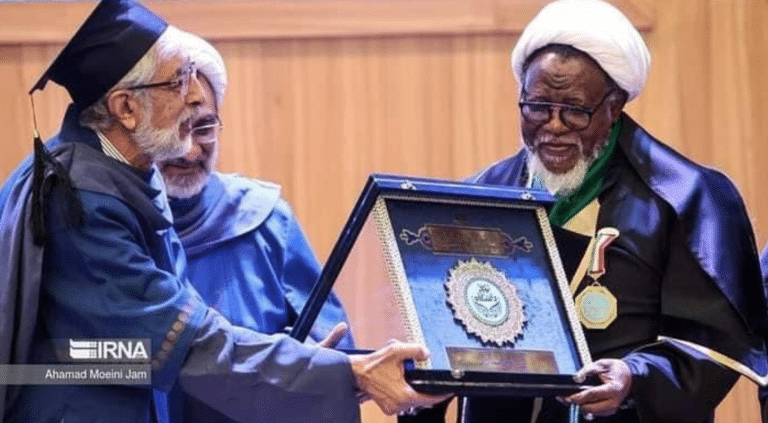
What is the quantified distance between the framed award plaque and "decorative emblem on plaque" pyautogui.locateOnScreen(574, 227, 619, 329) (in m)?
0.18

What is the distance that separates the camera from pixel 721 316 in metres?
4.39

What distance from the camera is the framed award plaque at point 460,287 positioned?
4039 millimetres

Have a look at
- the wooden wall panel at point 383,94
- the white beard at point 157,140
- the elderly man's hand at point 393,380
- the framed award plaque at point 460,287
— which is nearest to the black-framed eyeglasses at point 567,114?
the framed award plaque at point 460,287

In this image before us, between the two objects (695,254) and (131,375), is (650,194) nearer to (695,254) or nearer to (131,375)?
(695,254)

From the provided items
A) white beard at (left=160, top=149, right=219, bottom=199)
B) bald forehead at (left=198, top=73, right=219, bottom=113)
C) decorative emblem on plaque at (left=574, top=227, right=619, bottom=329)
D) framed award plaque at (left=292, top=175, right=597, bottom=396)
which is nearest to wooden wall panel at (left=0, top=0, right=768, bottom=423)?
bald forehead at (left=198, top=73, right=219, bottom=113)

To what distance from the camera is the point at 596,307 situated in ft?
14.6

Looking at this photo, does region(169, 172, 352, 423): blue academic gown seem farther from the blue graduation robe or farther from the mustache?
the mustache

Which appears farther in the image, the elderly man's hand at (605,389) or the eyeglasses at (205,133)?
the eyeglasses at (205,133)

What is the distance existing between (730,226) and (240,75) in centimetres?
213

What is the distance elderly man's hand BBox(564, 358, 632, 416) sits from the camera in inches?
162

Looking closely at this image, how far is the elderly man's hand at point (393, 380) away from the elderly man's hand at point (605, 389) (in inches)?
12.4

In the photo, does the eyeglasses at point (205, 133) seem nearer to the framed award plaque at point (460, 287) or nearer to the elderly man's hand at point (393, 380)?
the framed award plaque at point (460, 287)

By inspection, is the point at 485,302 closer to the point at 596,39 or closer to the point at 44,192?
the point at 596,39

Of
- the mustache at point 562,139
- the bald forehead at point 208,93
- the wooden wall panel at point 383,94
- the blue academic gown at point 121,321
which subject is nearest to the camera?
the blue academic gown at point 121,321
